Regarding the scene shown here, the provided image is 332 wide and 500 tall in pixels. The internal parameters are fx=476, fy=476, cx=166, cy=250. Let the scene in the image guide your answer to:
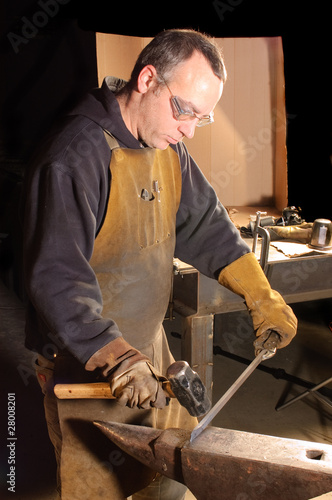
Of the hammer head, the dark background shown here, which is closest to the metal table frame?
the hammer head

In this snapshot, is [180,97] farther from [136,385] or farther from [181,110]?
[136,385]

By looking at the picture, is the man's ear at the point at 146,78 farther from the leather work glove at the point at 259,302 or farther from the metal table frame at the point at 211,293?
the metal table frame at the point at 211,293

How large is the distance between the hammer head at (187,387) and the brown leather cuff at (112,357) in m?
0.11

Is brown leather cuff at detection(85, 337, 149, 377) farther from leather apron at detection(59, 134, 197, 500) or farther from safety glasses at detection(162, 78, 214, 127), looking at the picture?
safety glasses at detection(162, 78, 214, 127)

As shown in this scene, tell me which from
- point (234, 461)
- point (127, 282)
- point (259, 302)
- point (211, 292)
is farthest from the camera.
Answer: point (211, 292)

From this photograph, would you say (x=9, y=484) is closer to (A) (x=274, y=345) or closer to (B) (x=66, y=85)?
(A) (x=274, y=345)

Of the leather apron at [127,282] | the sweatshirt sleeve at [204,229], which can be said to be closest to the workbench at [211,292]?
the sweatshirt sleeve at [204,229]

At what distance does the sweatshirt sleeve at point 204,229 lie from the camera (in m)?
2.05

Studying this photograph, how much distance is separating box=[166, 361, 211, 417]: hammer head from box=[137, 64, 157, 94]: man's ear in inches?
36.0

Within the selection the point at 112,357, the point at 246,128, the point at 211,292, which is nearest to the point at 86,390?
the point at 112,357

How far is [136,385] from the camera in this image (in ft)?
4.65

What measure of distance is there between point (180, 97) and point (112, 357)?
87 cm

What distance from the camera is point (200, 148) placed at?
4.89m

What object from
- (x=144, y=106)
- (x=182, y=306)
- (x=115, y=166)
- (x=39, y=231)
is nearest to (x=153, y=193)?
(x=115, y=166)
